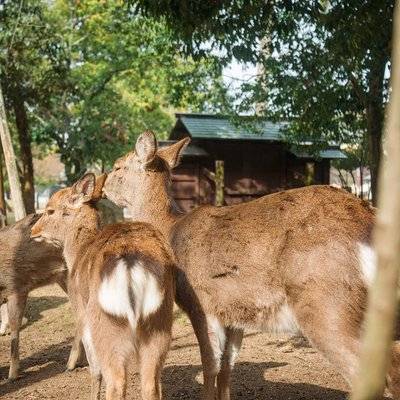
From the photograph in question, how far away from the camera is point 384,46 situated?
8938 millimetres

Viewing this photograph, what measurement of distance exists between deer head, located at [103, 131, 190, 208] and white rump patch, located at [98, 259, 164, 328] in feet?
6.43

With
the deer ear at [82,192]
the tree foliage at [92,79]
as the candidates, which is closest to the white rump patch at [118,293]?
the deer ear at [82,192]

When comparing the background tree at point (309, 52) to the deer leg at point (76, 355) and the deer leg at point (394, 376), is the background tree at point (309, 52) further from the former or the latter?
the deer leg at point (394, 376)

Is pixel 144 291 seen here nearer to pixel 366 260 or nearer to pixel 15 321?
pixel 366 260

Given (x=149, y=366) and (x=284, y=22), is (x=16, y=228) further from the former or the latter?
(x=284, y=22)

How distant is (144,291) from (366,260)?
1.32m

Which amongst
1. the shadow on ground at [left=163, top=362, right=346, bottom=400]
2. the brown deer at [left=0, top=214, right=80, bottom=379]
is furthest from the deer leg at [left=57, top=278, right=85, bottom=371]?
the shadow on ground at [left=163, top=362, right=346, bottom=400]

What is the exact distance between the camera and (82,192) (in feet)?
18.0

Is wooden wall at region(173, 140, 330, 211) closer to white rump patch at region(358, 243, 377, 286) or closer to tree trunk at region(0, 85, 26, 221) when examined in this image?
tree trunk at region(0, 85, 26, 221)

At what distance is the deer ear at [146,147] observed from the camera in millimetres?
5461

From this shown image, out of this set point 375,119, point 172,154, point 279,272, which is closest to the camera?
point 279,272

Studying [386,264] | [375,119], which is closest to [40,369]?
[386,264]

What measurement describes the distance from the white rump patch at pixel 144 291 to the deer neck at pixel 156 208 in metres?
1.67

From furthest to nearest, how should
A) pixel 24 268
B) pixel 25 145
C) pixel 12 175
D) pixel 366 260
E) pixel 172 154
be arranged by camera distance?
pixel 25 145 → pixel 12 175 → pixel 24 268 → pixel 172 154 → pixel 366 260
